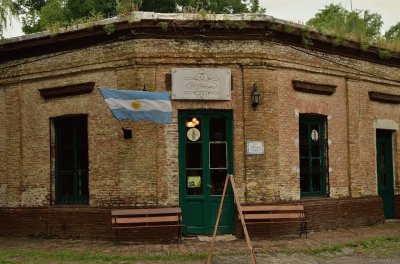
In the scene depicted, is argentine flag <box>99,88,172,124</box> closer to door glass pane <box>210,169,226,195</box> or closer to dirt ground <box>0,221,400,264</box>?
door glass pane <box>210,169,226,195</box>

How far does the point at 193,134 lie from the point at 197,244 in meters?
2.45

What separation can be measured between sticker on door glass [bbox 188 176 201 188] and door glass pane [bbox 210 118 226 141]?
95 centimetres

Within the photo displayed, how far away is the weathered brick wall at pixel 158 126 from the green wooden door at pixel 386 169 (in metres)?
1.71

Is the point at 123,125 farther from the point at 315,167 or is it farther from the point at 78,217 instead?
the point at 315,167

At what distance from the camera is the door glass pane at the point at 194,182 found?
36.9 ft

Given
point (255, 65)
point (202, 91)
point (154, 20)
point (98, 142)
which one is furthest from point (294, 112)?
point (98, 142)

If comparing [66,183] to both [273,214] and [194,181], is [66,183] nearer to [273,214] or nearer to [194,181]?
[194,181]

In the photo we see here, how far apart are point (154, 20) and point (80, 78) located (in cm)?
233

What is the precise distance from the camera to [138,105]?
973 cm

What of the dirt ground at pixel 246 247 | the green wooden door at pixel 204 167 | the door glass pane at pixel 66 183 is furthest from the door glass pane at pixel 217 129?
the door glass pane at pixel 66 183

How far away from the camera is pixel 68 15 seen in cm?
3148

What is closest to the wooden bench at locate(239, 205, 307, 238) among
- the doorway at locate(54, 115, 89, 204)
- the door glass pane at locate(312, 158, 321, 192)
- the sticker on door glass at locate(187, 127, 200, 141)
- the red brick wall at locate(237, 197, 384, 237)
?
the red brick wall at locate(237, 197, 384, 237)

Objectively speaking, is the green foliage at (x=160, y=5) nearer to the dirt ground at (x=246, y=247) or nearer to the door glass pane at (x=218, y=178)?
the door glass pane at (x=218, y=178)

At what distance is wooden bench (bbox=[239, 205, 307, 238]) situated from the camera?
1073 centimetres
